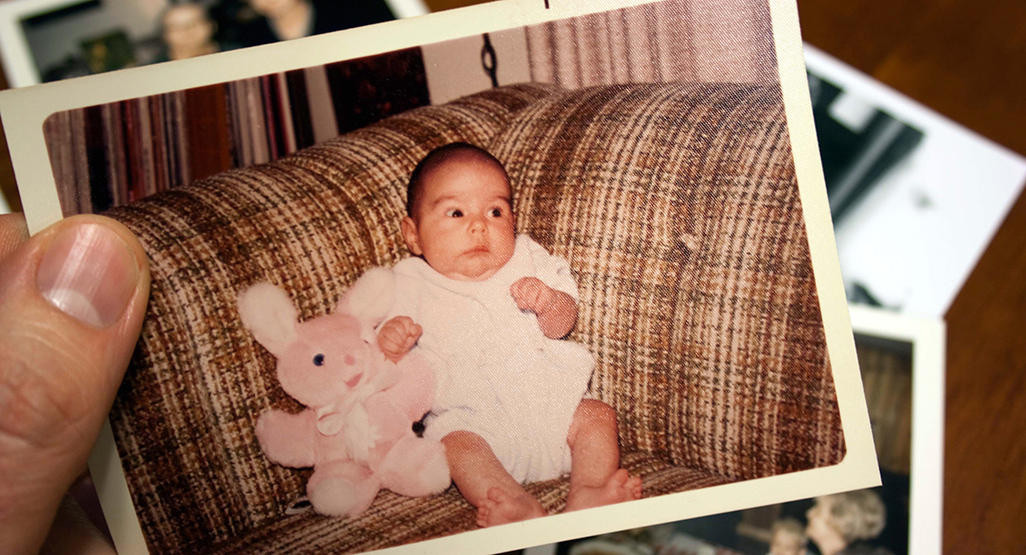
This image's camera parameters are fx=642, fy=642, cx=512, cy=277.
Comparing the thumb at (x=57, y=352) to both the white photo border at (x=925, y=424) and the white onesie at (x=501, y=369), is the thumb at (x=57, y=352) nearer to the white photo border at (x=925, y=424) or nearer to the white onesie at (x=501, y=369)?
the white onesie at (x=501, y=369)

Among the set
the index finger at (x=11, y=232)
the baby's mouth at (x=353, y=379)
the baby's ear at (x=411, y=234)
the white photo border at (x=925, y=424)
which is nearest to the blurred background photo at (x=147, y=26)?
the index finger at (x=11, y=232)

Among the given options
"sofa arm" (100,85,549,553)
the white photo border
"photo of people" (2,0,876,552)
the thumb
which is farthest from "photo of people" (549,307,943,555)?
the thumb

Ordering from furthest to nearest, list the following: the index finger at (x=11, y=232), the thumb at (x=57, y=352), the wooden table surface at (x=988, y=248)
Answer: the wooden table surface at (x=988, y=248) → the index finger at (x=11, y=232) → the thumb at (x=57, y=352)

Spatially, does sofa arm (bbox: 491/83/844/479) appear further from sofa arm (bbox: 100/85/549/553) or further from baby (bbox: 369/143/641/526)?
sofa arm (bbox: 100/85/549/553)

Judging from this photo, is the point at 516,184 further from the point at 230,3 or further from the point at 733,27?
the point at 230,3

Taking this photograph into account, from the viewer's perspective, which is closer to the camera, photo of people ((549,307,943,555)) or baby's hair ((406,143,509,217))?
baby's hair ((406,143,509,217))

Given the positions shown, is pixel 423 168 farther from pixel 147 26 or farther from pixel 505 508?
pixel 147 26

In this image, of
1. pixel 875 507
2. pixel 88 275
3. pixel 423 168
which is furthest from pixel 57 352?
pixel 875 507
